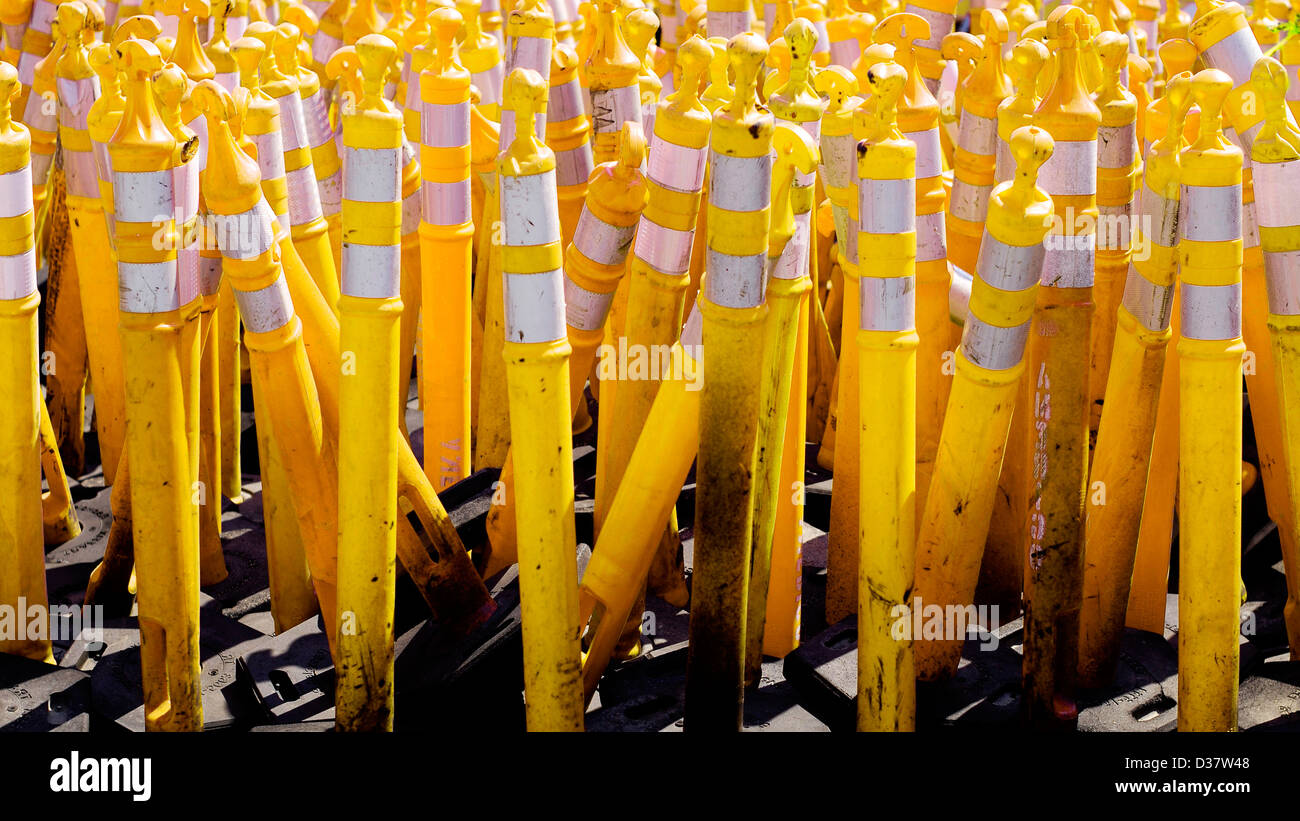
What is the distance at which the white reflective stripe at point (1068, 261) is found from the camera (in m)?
2.75

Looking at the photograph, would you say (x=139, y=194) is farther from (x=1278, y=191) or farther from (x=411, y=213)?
(x=1278, y=191)

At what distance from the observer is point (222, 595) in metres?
3.72

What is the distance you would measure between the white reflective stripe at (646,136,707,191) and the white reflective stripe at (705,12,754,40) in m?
1.30

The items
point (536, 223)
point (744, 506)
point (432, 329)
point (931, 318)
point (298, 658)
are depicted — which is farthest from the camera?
point (432, 329)

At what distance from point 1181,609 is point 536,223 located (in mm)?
1522

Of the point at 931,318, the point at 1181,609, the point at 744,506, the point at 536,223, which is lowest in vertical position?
the point at 1181,609

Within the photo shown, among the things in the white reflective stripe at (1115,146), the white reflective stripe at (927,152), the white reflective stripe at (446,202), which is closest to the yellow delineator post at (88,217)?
the white reflective stripe at (446,202)

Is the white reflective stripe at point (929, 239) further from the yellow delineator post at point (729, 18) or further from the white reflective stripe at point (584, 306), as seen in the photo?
the yellow delineator post at point (729, 18)

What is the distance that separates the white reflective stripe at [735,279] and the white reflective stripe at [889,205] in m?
0.23

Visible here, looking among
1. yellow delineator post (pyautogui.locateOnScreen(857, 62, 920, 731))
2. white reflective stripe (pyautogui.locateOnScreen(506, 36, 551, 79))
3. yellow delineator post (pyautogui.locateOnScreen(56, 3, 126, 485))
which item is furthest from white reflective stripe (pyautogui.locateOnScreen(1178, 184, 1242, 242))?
yellow delineator post (pyautogui.locateOnScreen(56, 3, 126, 485))

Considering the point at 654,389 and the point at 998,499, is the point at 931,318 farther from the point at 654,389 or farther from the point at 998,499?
the point at 654,389

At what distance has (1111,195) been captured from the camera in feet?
10.0

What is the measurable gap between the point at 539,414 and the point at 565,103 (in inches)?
51.1
